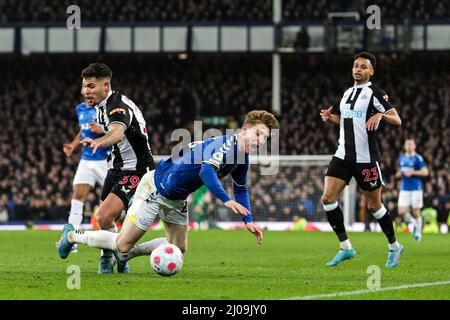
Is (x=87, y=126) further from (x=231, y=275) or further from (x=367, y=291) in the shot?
(x=367, y=291)

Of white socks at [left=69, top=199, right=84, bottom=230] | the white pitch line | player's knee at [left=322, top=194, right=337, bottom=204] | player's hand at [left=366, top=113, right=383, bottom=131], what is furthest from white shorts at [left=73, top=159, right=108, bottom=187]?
the white pitch line

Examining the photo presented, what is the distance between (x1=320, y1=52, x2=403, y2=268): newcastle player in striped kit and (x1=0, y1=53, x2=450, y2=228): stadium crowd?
60.4ft

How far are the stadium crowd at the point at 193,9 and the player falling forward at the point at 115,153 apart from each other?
33.2m

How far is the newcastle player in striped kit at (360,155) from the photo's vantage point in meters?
12.5

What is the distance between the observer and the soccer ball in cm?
1000

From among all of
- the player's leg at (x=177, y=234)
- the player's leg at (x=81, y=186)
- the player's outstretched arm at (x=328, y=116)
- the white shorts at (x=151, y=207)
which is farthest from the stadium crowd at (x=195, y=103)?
the white shorts at (x=151, y=207)

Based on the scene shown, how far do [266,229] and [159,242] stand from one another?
18506mm

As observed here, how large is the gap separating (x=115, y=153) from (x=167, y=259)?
1.81 metres
